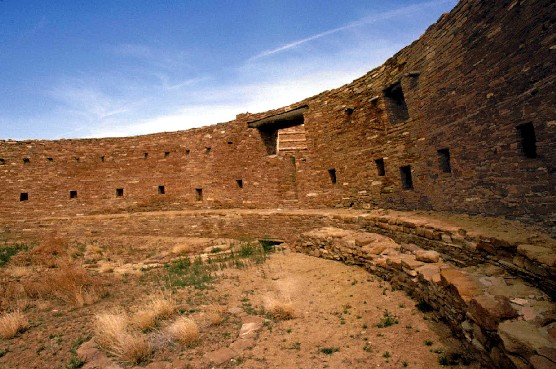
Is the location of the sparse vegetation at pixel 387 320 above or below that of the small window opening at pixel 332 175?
below

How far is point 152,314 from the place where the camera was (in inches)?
216

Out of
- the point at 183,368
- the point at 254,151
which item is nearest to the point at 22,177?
the point at 254,151

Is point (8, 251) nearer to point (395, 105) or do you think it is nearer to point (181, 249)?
point (181, 249)

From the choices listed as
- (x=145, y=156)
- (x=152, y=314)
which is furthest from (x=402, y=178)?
(x=145, y=156)

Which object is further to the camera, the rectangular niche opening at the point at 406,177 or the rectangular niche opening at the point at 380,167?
the rectangular niche opening at the point at 380,167

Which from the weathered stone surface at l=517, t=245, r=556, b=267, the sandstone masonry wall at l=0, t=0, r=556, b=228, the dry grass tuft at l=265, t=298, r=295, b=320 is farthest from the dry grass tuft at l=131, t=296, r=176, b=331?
the sandstone masonry wall at l=0, t=0, r=556, b=228

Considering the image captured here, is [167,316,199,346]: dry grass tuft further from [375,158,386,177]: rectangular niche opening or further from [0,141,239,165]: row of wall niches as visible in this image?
[0,141,239,165]: row of wall niches

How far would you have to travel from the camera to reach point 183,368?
4215mm

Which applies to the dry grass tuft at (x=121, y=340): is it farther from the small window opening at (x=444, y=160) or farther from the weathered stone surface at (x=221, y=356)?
the small window opening at (x=444, y=160)

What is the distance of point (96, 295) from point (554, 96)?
389 inches

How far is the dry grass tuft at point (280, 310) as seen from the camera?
562 cm

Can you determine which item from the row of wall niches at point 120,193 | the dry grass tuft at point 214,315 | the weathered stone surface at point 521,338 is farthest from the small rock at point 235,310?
the row of wall niches at point 120,193

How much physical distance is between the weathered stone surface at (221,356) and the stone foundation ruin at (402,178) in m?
3.23

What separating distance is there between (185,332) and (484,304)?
423 centimetres
